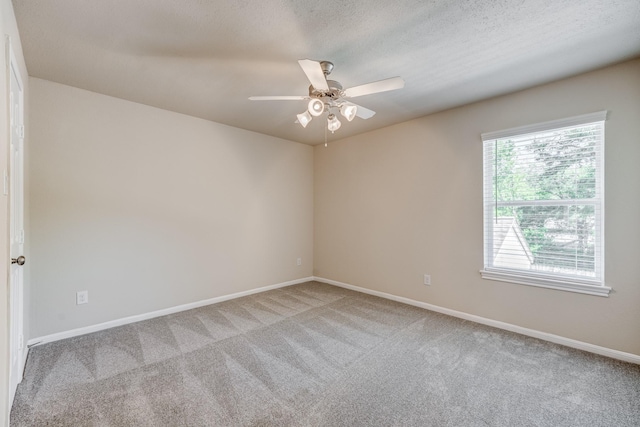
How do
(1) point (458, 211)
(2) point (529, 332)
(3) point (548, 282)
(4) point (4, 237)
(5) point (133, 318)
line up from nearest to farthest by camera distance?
(4) point (4, 237), (3) point (548, 282), (2) point (529, 332), (5) point (133, 318), (1) point (458, 211)

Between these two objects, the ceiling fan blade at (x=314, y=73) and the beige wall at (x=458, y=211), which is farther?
the beige wall at (x=458, y=211)

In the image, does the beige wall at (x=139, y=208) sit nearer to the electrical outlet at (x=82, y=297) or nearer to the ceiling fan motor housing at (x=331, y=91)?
the electrical outlet at (x=82, y=297)

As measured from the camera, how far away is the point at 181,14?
1.80 meters

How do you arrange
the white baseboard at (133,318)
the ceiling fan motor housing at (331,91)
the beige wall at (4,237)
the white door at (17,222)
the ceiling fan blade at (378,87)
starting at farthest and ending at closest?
the white baseboard at (133,318), the ceiling fan motor housing at (331,91), the ceiling fan blade at (378,87), the white door at (17,222), the beige wall at (4,237)

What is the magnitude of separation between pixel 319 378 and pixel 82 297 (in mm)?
2569

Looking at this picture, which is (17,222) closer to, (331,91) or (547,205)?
(331,91)

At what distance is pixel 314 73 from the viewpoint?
1.90 meters

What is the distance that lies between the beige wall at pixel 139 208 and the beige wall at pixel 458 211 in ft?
3.77

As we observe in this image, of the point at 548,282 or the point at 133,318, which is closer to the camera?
the point at 548,282

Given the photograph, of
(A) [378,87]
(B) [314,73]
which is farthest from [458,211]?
(B) [314,73]

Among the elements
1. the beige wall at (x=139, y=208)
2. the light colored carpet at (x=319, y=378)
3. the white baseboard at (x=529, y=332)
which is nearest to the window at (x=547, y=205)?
the white baseboard at (x=529, y=332)

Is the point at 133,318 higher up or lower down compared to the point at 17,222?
lower down

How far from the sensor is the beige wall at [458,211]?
238 cm

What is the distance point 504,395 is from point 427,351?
68 cm
